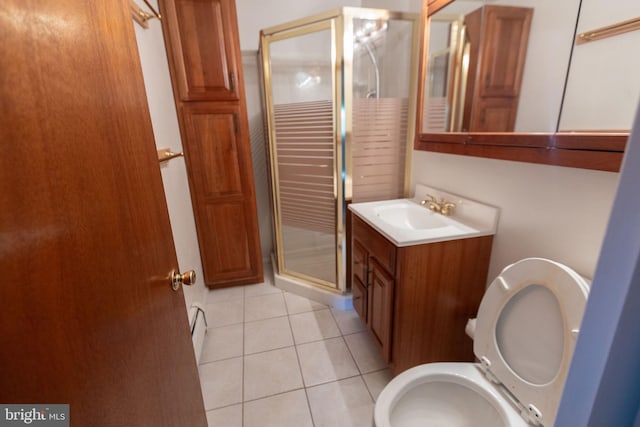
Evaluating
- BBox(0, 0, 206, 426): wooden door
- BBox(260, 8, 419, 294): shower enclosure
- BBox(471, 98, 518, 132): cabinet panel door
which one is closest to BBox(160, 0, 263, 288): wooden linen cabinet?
BBox(260, 8, 419, 294): shower enclosure

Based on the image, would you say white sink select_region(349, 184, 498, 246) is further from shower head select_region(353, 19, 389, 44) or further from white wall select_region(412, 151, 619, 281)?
shower head select_region(353, 19, 389, 44)

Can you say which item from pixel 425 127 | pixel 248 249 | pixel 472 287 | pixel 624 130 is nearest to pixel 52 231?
pixel 624 130

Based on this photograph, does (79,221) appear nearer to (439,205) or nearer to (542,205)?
(542,205)

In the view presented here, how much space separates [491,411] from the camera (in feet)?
3.16

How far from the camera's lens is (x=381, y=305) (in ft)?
4.82

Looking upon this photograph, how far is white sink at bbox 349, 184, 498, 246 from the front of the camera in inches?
49.8

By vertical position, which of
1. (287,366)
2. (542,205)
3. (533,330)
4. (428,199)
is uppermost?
(542,205)

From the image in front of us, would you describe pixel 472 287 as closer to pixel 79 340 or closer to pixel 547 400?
pixel 547 400

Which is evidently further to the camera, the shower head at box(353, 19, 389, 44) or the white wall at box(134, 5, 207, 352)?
the shower head at box(353, 19, 389, 44)

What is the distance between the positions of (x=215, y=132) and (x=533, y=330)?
2174 mm

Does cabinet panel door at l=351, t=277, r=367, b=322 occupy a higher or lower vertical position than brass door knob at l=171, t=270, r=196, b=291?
lower

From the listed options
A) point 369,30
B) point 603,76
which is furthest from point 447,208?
point 369,30

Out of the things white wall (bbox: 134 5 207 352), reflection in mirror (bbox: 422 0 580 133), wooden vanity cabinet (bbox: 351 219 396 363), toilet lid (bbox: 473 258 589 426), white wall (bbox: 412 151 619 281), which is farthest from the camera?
white wall (bbox: 134 5 207 352)

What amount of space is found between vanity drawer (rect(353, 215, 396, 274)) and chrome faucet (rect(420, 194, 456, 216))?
42 centimetres
